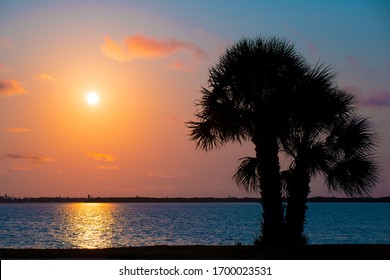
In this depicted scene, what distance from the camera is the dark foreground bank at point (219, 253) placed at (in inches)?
768

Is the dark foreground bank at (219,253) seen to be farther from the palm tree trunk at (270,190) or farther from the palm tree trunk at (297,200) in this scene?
the palm tree trunk at (297,200)

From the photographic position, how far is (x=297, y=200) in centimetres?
2792

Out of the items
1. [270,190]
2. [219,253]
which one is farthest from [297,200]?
[219,253]

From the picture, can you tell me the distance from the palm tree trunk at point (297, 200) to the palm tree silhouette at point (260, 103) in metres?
1.07

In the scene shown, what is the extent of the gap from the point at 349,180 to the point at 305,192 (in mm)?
1915

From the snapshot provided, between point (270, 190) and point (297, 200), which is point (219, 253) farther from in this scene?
point (297, 200)

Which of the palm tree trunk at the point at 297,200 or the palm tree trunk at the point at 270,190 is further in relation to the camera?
the palm tree trunk at the point at 297,200

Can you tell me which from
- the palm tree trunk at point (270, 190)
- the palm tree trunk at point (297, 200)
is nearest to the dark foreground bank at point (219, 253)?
the palm tree trunk at point (270, 190)

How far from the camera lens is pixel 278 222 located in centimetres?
2678

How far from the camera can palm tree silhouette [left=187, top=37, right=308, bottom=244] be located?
88.6 feet

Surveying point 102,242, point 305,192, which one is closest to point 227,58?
point 305,192

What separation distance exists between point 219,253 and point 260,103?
27.7ft

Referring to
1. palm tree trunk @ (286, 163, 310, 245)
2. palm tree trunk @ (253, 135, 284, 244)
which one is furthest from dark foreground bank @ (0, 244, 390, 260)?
palm tree trunk @ (286, 163, 310, 245)
